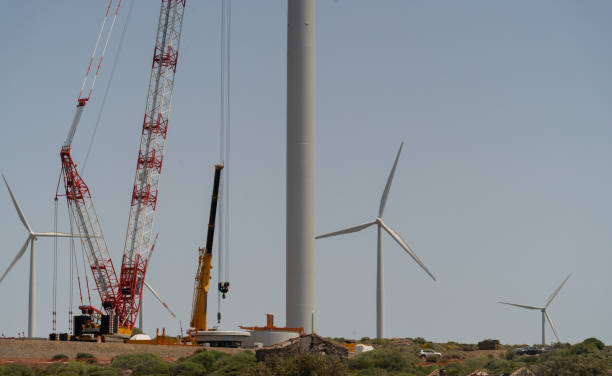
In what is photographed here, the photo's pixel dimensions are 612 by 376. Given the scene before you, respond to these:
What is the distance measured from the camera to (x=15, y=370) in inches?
2776

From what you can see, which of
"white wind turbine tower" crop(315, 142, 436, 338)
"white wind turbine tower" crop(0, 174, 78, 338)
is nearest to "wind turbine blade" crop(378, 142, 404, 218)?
"white wind turbine tower" crop(315, 142, 436, 338)

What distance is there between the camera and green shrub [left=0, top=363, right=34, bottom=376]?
227 ft

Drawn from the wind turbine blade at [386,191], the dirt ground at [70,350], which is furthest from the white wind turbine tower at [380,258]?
the dirt ground at [70,350]

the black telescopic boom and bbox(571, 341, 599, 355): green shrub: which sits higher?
the black telescopic boom

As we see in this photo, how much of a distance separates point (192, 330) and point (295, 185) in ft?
63.8

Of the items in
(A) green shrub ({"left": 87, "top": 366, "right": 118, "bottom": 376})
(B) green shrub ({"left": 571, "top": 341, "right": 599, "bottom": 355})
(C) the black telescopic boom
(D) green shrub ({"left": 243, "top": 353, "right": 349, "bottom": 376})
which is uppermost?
(C) the black telescopic boom

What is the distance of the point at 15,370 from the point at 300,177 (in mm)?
41178

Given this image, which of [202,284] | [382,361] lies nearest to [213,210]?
[202,284]

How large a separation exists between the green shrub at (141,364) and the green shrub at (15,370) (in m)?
7.92

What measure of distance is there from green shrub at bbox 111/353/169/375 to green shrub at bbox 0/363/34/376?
792 centimetres

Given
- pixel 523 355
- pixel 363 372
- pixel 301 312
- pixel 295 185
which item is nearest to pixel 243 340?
pixel 301 312

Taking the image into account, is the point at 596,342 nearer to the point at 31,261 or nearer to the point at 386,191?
the point at 386,191

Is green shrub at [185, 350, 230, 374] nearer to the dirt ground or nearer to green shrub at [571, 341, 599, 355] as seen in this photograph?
the dirt ground

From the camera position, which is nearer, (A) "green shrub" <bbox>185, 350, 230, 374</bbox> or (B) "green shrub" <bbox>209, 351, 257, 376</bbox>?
(B) "green shrub" <bbox>209, 351, 257, 376</bbox>
